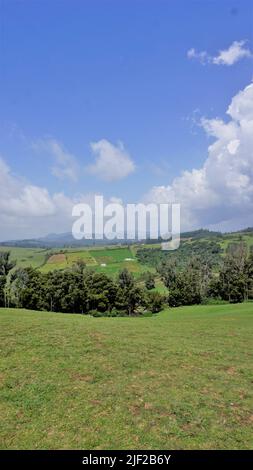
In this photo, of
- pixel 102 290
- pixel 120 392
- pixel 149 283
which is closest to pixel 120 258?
pixel 149 283

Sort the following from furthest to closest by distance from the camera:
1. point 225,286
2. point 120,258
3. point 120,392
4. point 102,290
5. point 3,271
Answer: point 120,258, point 225,286, point 3,271, point 102,290, point 120,392

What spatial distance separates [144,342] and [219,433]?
24.0ft

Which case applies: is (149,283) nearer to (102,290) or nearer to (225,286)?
(225,286)

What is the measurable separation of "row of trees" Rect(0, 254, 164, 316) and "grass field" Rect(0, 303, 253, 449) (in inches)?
1848

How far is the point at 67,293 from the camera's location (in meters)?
62.3

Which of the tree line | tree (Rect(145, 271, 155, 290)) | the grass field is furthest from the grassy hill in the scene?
the grass field

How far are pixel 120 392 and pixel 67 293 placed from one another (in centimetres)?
5479

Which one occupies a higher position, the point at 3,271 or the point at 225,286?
the point at 3,271

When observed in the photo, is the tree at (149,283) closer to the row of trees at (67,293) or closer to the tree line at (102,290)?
the tree line at (102,290)

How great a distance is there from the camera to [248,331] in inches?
736

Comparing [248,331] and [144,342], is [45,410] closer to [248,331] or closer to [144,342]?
[144,342]

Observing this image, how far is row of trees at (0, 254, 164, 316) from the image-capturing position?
2378 inches

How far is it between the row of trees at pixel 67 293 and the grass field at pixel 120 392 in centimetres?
4694
